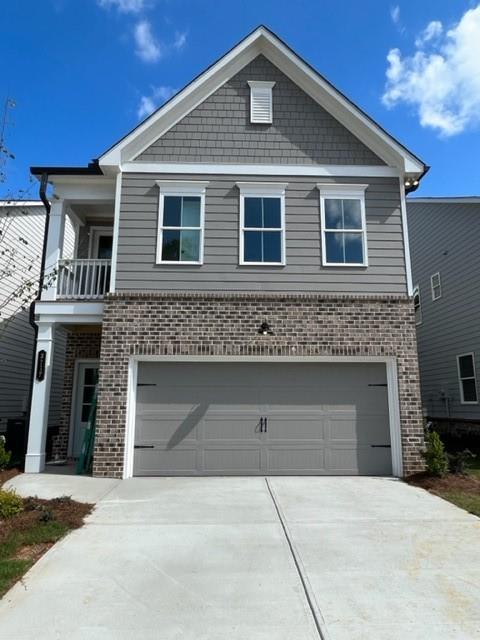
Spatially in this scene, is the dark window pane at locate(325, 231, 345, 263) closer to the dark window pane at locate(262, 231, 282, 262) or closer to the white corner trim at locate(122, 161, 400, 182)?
the dark window pane at locate(262, 231, 282, 262)

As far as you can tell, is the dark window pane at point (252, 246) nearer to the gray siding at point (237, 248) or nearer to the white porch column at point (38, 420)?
the gray siding at point (237, 248)

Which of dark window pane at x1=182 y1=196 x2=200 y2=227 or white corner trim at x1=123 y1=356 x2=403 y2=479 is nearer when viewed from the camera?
white corner trim at x1=123 y1=356 x2=403 y2=479

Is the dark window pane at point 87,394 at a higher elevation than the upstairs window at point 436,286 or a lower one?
lower

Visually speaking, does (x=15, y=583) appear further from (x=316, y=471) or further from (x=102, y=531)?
(x=316, y=471)

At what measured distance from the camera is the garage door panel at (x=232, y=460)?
9.16 m

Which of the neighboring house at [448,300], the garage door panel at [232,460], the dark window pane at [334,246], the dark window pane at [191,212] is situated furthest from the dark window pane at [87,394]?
the neighboring house at [448,300]

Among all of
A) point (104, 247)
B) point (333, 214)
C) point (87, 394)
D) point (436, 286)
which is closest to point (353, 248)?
point (333, 214)

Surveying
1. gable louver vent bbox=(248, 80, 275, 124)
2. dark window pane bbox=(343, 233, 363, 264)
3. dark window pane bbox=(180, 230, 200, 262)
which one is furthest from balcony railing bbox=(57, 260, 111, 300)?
dark window pane bbox=(343, 233, 363, 264)

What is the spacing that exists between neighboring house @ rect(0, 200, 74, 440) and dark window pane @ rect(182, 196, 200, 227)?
5335mm

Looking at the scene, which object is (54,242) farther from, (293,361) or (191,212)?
(293,361)

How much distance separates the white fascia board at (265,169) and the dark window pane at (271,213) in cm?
60

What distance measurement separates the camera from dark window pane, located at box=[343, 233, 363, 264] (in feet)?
32.7

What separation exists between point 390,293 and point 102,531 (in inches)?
272

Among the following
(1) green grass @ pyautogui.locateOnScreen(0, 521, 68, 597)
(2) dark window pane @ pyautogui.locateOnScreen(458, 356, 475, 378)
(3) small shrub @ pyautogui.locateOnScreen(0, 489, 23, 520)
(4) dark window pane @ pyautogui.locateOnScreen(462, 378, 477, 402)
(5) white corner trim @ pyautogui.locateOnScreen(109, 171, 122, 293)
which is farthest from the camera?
(2) dark window pane @ pyautogui.locateOnScreen(458, 356, 475, 378)
